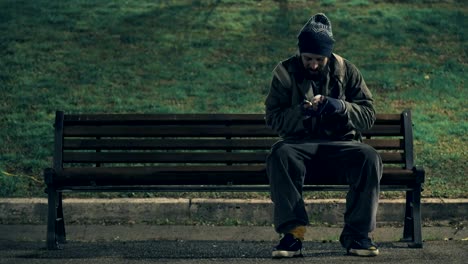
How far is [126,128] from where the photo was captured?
23.9 ft

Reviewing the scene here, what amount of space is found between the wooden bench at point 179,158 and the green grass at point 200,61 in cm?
141

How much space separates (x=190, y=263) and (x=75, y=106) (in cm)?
541

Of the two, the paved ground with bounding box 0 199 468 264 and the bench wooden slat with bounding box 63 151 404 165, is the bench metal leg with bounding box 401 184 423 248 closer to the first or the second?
the paved ground with bounding box 0 199 468 264

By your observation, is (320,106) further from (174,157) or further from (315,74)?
(174,157)

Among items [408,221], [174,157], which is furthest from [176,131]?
[408,221]

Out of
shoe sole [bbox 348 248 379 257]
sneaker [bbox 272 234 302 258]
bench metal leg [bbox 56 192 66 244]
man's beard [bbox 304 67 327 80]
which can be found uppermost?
man's beard [bbox 304 67 327 80]

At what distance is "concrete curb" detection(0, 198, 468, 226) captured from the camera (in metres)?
8.05

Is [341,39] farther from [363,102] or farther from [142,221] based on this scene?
[363,102]

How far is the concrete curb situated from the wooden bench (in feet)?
2.27

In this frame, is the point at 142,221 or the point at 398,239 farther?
the point at 142,221

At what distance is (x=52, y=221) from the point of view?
6848 mm

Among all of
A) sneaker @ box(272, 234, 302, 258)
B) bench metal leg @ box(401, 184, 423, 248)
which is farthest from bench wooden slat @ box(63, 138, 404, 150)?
sneaker @ box(272, 234, 302, 258)

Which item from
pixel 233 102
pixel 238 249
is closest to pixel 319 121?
pixel 238 249

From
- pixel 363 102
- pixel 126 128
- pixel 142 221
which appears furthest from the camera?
pixel 142 221
